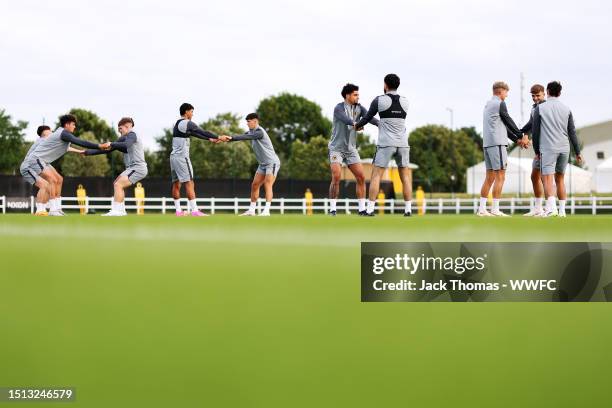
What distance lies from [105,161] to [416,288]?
215 ft

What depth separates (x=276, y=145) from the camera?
9619 cm

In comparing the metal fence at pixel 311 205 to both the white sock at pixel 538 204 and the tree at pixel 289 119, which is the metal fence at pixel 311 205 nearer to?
the white sock at pixel 538 204

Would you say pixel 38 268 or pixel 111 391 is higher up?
pixel 38 268

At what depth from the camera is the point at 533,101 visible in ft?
40.2

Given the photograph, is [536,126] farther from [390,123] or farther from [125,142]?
[125,142]

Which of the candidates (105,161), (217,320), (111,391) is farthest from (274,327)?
(105,161)

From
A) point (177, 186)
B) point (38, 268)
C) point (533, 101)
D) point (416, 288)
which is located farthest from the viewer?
point (177, 186)

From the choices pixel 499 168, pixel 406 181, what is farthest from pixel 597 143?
pixel 406 181

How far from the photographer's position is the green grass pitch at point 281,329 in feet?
27.8

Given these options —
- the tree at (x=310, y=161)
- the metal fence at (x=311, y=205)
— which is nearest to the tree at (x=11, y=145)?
the tree at (x=310, y=161)

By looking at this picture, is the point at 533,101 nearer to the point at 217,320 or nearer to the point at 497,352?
the point at 497,352

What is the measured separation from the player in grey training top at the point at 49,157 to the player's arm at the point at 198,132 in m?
1.61

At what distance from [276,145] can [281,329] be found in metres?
88.1

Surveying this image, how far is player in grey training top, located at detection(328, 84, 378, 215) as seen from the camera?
12.1 m
